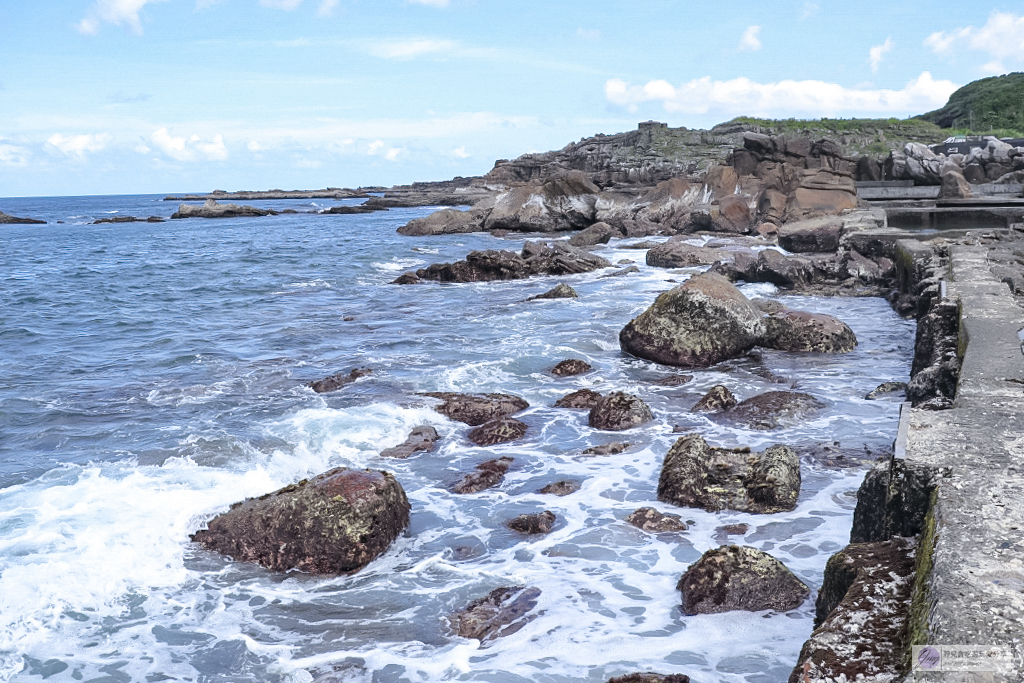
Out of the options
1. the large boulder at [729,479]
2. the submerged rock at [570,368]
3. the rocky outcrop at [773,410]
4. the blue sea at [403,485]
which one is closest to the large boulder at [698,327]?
the blue sea at [403,485]

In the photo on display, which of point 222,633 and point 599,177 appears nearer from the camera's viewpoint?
point 222,633

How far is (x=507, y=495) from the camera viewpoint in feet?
24.2

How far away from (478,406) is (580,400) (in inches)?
48.0

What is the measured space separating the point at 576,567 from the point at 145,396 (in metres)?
7.53

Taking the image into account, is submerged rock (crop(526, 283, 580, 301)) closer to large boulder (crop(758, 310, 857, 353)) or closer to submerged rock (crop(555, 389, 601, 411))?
large boulder (crop(758, 310, 857, 353))

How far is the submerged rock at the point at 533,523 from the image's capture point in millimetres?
6566

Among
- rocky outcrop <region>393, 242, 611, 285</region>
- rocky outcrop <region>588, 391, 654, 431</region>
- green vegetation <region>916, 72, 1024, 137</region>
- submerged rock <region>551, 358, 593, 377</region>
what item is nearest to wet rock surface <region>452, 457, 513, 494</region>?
rocky outcrop <region>588, 391, 654, 431</region>

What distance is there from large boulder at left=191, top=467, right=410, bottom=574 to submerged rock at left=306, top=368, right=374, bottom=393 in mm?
4502

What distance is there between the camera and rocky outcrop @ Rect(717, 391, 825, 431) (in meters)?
8.77

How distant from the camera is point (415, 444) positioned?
28.7ft

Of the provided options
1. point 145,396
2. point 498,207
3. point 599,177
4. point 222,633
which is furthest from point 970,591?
point 599,177

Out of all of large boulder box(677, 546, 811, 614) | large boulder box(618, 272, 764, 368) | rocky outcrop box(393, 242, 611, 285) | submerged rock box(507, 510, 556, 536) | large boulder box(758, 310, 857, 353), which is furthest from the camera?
rocky outcrop box(393, 242, 611, 285)

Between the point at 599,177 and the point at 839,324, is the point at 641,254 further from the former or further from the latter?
the point at 599,177

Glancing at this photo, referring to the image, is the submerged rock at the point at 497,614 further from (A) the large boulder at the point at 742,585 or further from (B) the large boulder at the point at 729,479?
(B) the large boulder at the point at 729,479
